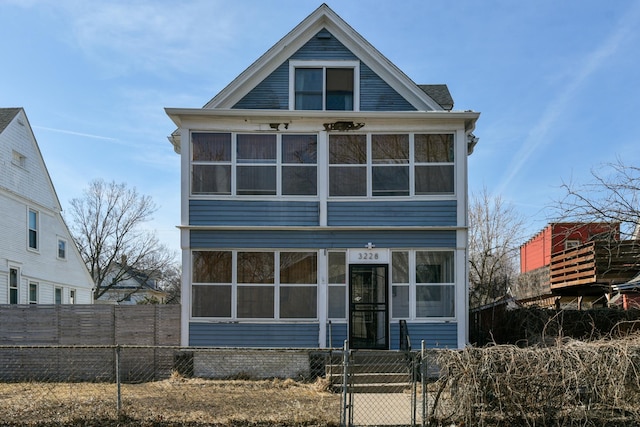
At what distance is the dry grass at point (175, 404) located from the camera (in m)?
7.98

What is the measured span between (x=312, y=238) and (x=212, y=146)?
3445 millimetres

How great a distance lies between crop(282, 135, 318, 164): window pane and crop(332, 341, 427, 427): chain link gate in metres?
5.00

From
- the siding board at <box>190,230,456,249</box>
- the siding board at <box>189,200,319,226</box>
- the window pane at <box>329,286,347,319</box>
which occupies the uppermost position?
the siding board at <box>189,200,319,226</box>

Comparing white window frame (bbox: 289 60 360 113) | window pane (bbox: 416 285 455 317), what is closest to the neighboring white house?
white window frame (bbox: 289 60 360 113)

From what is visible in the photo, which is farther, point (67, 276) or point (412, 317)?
point (67, 276)

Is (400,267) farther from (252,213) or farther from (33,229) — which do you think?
(33,229)

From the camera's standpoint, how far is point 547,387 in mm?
7484

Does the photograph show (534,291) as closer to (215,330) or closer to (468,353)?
(215,330)

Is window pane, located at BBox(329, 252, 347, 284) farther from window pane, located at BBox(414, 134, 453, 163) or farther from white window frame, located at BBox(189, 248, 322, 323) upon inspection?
window pane, located at BBox(414, 134, 453, 163)

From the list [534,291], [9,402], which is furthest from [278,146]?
[534,291]

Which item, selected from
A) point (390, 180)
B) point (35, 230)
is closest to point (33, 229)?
point (35, 230)

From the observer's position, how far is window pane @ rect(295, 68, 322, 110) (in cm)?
1430

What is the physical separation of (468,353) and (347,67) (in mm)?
9009

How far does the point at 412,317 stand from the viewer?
44.4 ft
